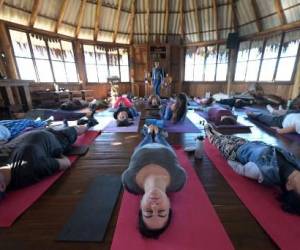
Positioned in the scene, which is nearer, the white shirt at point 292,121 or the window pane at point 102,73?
the white shirt at point 292,121

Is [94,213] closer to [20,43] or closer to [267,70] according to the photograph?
[20,43]

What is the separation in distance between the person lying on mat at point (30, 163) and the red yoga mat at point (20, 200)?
0.18ft

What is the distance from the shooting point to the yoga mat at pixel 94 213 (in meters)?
1.25

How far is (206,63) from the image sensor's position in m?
9.37

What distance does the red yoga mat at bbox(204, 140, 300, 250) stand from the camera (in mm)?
1207

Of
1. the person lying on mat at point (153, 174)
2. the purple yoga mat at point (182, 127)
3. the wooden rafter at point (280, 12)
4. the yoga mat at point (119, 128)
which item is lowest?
the yoga mat at point (119, 128)

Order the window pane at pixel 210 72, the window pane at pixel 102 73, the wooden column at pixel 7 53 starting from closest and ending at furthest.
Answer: the wooden column at pixel 7 53 < the window pane at pixel 210 72 < the window pane at pixel 102 73

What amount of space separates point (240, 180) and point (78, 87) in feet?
27.1

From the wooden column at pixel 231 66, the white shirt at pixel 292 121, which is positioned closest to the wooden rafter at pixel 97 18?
the wooden column at pixel 231 66

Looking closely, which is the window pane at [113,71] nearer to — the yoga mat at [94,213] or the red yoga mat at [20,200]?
the red yoga mat at [20,200]

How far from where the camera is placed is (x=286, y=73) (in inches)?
254

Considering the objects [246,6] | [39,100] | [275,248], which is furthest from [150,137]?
[246,6]

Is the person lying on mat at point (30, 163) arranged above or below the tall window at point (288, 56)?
below

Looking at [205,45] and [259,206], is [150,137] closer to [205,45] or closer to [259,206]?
[259,206]
